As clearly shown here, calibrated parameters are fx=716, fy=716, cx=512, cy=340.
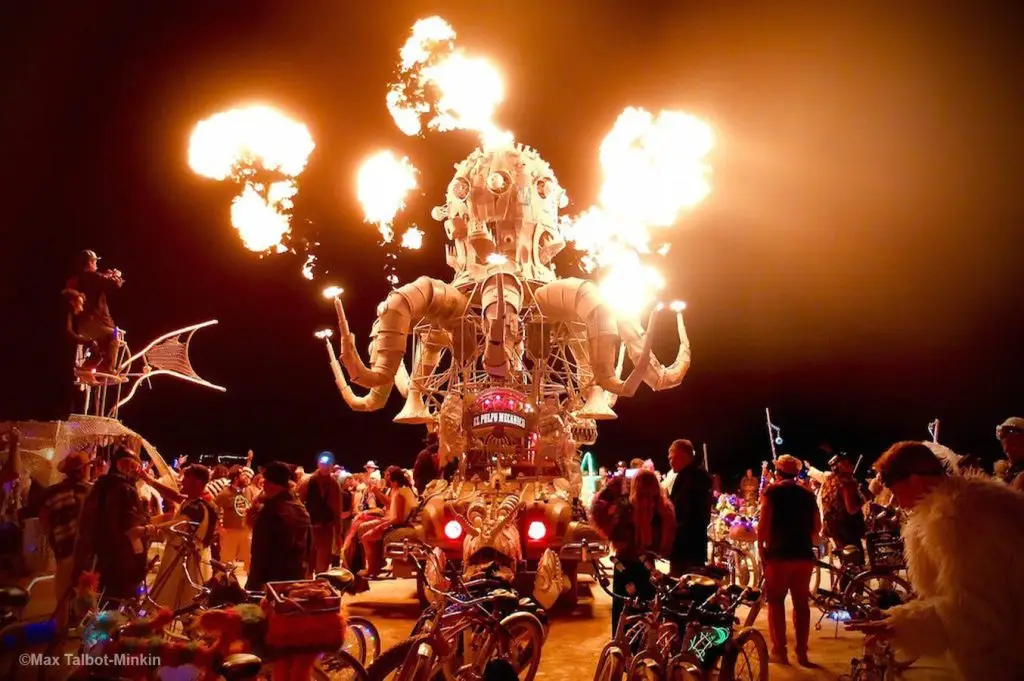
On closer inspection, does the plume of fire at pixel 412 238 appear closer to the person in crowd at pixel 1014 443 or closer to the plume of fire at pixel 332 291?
the plume of fire at pixel 332 291

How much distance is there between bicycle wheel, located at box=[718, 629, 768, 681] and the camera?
5.34 meters

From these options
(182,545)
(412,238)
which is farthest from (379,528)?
(412,238)

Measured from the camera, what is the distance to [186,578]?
711cm

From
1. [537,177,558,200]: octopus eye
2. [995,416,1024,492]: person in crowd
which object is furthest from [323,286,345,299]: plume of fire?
[995,416,1024,492]: person in crowd

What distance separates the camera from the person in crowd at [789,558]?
7.43m

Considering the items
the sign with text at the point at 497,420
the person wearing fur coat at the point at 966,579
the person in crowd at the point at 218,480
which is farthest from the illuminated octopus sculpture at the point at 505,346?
the person wearing fur coat at the point at 966,579

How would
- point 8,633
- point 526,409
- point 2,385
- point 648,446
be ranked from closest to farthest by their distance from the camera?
point 8,633
point 2,385
point 526,409
point 648,446

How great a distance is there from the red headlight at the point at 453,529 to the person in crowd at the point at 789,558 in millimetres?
4074

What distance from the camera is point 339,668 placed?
18.4 ft

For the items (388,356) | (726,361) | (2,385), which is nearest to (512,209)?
(388,356)

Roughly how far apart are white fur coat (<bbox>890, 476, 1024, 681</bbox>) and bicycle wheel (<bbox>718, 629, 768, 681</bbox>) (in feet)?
6.50

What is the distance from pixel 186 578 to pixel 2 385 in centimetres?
543

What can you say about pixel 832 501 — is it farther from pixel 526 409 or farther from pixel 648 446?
pixel 648 446

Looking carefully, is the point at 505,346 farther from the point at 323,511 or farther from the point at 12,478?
the point at 12,478
